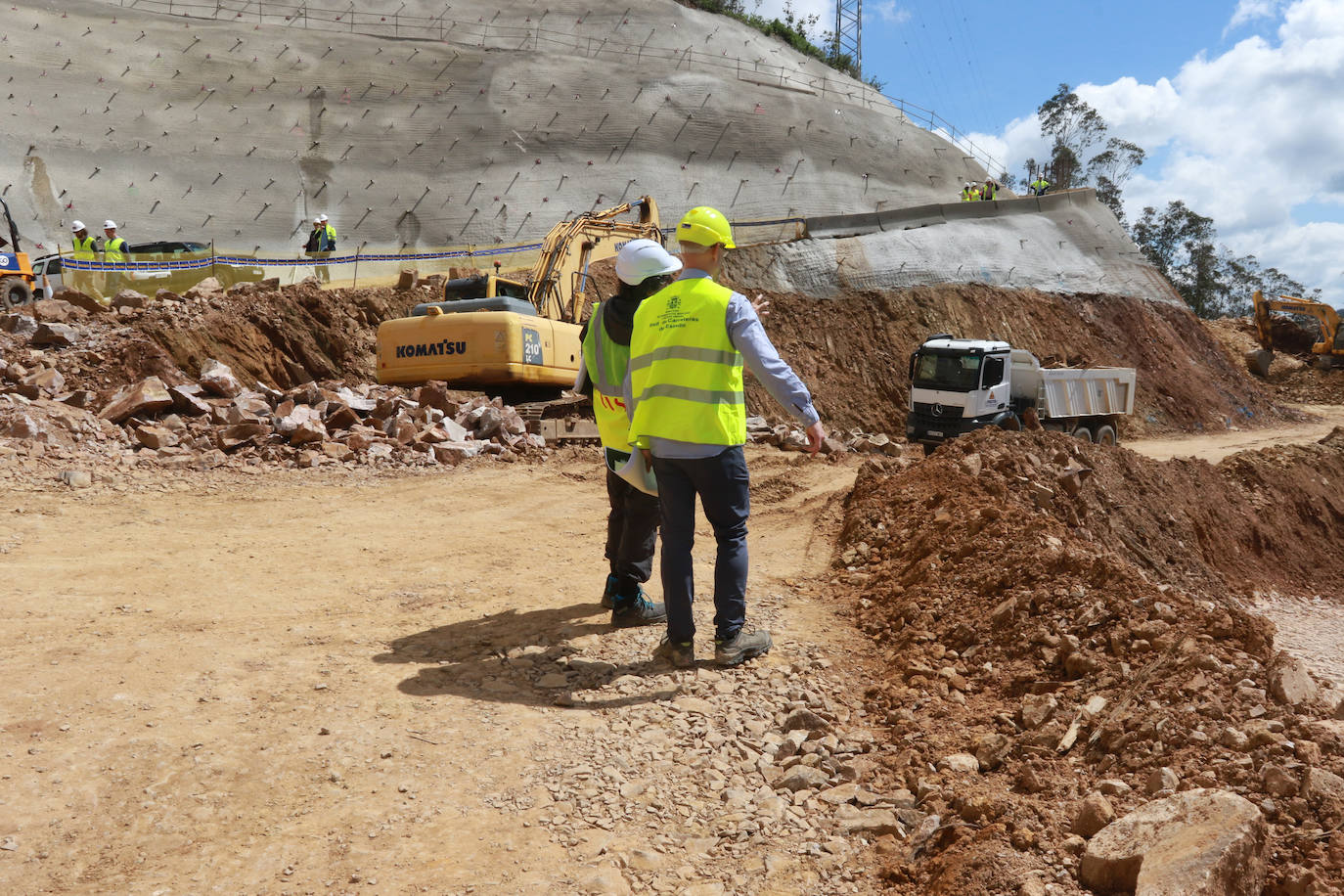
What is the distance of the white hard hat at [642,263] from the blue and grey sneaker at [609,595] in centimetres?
164

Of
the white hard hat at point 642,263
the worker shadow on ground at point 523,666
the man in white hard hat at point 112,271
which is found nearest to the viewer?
the worker shadow on ground at point 523,666

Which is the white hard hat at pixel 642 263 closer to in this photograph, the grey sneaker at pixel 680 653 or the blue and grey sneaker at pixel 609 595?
the blue and grey sneaker at pixel 609 595

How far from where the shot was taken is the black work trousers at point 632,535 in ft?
15.9

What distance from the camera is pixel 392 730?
360cm

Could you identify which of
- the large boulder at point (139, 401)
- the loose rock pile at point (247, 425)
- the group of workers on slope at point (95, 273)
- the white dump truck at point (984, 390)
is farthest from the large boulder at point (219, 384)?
the white dump truck at point (984, 390)

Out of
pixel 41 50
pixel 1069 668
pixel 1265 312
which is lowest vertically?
pixel 1069 668

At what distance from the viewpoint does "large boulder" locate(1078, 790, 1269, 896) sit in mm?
2314

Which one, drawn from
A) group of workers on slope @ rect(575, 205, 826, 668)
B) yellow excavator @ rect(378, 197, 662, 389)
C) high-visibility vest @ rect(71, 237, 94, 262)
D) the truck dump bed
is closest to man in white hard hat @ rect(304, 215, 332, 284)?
high-visibility vest @ rect(71, 237, 94, 262)

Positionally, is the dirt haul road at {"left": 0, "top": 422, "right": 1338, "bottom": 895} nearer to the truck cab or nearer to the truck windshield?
the truck cab

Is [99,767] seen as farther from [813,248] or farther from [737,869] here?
[813,248]

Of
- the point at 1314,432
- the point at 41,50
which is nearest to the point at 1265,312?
the point at 1314,432

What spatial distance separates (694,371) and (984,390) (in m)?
12.3

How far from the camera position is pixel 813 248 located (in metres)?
25.2

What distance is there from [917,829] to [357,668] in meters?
2.63
